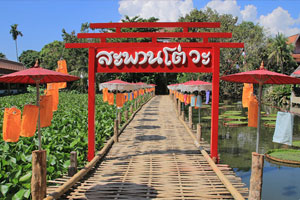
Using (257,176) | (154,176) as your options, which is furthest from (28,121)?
(257,176)

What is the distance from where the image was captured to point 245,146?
14.4 metres

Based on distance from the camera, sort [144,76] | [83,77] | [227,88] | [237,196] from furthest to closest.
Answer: [144,76]
[83,77]
[227,88]
[237,196]

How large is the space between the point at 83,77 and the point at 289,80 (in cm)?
3831

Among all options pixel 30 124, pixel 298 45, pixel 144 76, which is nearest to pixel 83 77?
pixel 144 76

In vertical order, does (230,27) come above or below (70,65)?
above

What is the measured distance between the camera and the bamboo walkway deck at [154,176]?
572 centimetres

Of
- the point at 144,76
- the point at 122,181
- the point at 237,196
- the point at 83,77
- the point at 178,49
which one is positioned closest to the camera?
the point at 237,196

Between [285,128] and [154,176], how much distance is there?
328 centimetres

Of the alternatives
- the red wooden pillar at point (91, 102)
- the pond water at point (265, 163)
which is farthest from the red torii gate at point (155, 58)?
the pond water at point (265, 163)

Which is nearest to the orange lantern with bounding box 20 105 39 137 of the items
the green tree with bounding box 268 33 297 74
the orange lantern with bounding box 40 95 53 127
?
the orange lantern with bounding box 40 95 53 127

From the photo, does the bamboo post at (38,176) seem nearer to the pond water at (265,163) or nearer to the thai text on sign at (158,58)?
the thai text on sign at (158,58)

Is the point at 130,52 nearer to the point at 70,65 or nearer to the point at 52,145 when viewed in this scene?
the point at 52,145

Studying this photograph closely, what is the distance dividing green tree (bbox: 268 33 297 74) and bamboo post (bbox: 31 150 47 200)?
117 feet

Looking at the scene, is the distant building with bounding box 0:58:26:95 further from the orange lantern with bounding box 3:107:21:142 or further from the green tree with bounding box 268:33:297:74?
the green tree with bounding box 268:33:297:74
